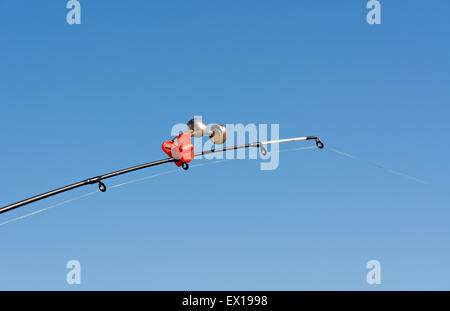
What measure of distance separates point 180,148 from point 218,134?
90cm

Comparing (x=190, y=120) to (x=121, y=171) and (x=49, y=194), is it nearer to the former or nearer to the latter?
(x=121, y=171)

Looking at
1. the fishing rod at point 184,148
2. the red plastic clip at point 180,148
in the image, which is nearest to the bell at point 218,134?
the fishing rod at point 184,148

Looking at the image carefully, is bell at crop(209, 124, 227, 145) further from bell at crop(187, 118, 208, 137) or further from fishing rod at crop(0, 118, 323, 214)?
bell at crop(187, 118, 208, 137)

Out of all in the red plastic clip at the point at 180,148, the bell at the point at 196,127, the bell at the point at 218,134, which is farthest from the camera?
the bell at the point at 218,134

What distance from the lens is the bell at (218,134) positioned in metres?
8.57

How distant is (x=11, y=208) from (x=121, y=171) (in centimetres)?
191

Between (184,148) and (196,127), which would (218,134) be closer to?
(196,127)

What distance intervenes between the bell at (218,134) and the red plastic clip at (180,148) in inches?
22.3

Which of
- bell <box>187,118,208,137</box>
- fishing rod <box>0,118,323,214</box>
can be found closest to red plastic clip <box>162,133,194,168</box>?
fishing rod <box>0,118,323,214</box>

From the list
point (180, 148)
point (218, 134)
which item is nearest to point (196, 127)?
point (218, 134)

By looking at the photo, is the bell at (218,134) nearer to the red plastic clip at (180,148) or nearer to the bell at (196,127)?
the bell at (196,127)

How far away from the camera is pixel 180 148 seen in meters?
8.03

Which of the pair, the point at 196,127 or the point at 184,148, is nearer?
the point at 184,148
